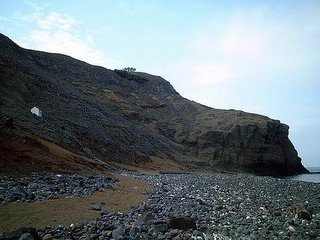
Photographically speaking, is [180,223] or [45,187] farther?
[45,187]

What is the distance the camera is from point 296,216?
690 inches

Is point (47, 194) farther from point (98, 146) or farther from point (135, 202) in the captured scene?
point (98, 146)

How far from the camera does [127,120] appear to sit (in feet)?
236

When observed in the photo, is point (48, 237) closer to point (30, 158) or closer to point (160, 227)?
point (160, 227)

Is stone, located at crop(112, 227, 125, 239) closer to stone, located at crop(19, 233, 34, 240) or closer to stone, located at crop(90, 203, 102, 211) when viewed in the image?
stone, located at crop(19, 233, 34, 240)

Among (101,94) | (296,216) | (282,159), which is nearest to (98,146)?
(296,216)

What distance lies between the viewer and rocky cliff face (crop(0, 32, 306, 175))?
45781 millimetres

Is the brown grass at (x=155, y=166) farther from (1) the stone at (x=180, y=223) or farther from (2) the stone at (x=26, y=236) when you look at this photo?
(2) the stone at (x=26, y=236)

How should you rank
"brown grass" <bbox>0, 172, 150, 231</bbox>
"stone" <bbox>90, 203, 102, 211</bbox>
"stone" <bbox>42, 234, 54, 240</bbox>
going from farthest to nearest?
1. "stone" <bbox>90, 203, 102, 211</bbox>
2. "brown grass" <bbox>0, 172, 150, 231</bbox>
3. "stone" <bbox>42, 234, 54, 240</bbox>

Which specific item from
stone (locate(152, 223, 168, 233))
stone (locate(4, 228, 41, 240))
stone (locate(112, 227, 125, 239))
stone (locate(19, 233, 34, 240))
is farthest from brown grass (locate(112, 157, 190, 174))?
stone (locate(19, 233, 34, 240))

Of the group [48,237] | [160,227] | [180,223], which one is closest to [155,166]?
[180,223]

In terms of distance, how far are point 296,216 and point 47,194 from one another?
496 inches

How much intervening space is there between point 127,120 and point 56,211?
57.0m

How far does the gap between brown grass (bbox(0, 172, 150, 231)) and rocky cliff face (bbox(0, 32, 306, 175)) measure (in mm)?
18368
